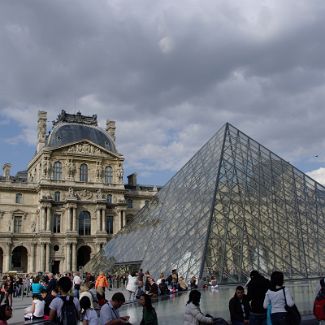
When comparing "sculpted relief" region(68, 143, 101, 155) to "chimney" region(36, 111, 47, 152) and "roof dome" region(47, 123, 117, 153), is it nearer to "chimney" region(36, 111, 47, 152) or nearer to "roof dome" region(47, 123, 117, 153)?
"roof dome" region(47, 123, 117, 153)

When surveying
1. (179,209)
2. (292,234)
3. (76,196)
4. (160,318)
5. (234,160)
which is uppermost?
(76,196)

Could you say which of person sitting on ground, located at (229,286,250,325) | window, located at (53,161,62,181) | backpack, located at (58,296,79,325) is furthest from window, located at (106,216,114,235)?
backpack, located at (58,296,79,325)

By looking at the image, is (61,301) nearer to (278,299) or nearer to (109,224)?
(278,299)

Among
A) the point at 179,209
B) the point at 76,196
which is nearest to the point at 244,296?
the point at 179,209

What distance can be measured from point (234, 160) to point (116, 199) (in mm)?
31731

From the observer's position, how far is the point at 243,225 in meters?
18.2

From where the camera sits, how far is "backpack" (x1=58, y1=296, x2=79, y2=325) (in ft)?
18.2

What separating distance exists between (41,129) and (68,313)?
50995mm

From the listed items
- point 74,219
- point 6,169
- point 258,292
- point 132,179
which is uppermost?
point 6,169

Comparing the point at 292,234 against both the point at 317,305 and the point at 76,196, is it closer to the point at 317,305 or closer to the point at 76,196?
the point at 317,305

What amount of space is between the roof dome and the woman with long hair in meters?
46.9

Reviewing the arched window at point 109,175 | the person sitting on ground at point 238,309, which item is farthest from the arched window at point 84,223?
the person sitting on ground at point 238,309

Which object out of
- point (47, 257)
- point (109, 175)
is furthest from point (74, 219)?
point (109, 175)

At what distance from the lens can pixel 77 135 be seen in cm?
5334
